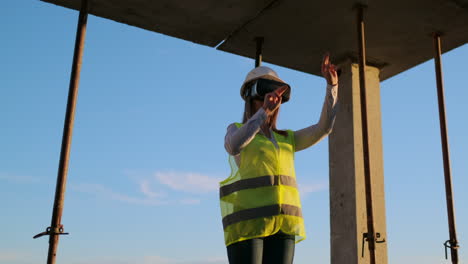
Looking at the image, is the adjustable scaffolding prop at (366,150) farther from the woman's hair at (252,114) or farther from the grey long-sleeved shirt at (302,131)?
the woman's hair at (252,114)

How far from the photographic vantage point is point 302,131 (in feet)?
10.4

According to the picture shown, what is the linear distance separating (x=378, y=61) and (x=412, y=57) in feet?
1.30

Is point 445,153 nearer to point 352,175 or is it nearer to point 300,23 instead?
point 352,175

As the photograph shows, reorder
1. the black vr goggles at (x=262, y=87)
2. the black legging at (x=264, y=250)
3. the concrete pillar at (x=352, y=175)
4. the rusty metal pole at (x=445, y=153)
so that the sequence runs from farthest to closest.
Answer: the concrete pillar at (x=352, y=175) < the rusty metal pole at (x=445, y=153) < the black vr goggles at (x=262, y=87) < the black legging at (x=264, y=250)

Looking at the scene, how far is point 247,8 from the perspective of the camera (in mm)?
5117

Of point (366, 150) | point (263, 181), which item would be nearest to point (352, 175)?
point (366, 150)

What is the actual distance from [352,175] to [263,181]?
331 cm

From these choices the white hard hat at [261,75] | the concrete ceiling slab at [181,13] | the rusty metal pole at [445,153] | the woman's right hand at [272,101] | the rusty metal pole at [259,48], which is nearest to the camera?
the woman's right hand at [272,101]

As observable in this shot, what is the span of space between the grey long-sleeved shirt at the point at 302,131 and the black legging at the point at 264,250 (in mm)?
479

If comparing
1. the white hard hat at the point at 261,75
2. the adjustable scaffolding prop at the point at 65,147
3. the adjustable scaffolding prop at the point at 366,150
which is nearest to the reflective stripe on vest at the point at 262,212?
the white hard hat at the point at 261,75

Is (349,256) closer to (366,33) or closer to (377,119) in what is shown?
(377,119)

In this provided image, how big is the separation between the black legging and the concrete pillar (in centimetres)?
315

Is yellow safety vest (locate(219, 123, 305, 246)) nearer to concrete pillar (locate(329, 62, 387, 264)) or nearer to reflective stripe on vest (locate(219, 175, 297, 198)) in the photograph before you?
reflective stripe on vest (locate(219, 175, 297, 198))

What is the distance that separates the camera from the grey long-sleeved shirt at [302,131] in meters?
2.70
